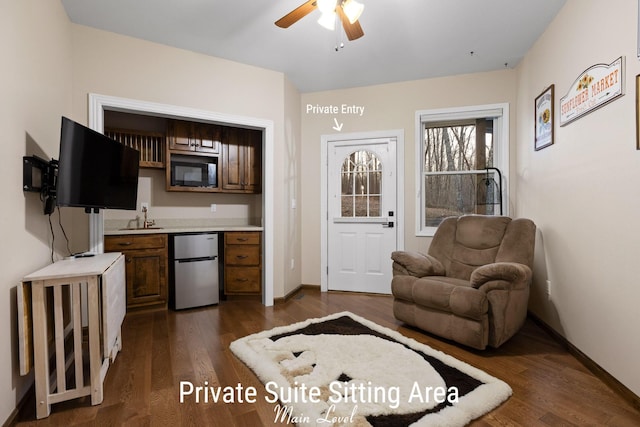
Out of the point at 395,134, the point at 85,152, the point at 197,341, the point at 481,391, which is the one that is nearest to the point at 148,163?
the point at 85,152

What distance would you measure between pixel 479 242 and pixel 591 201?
3.05ft

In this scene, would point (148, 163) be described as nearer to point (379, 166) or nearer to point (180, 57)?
point (180, 57)

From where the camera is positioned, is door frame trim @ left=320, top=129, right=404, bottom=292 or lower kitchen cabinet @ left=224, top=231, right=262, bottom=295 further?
door frame trim @ left=320, top=129, right=404, bottom=292

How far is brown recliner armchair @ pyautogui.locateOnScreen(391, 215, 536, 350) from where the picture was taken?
223cm

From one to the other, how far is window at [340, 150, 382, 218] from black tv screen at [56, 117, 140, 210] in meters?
2.39

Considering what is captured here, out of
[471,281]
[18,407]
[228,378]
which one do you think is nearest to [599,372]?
[471,281]

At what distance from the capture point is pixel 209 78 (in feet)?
10.5

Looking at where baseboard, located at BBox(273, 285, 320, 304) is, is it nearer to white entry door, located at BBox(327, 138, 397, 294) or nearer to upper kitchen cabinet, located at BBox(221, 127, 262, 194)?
white entry door, located at BBox(327, 138, 397, 294)

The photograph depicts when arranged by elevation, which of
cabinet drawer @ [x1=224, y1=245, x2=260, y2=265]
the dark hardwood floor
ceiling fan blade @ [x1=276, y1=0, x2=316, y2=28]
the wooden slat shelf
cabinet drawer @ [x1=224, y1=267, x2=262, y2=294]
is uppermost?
ceiling fan blade @ [x1=276, y1=0, x2=316, y2=28]

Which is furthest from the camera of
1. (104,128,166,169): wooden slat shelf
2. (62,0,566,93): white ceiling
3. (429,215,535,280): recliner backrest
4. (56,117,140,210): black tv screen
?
(104,128,166,169): wooden slat shelf

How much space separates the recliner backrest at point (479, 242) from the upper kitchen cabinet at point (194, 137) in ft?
9.12

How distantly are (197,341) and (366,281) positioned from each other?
217 cm

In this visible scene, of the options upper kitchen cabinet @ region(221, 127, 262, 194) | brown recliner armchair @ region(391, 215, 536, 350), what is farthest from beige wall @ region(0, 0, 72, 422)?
brown recliner armchair @ region(391, 215, 536, 350)

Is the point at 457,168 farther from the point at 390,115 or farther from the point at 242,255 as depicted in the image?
the point at 242,255
